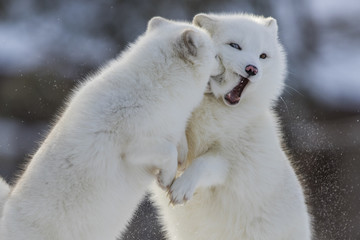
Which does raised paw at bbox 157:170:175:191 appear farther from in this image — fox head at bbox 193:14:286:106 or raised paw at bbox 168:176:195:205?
fox head at bbox 193:14:286:106

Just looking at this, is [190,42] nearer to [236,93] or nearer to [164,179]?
[236,93]

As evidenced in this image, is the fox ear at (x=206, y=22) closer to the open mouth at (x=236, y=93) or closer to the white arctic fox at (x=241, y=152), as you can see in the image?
the white arctic fox at (x=241, y=152)

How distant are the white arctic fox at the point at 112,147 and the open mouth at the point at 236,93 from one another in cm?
24

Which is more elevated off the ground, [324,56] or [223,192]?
[223,192]

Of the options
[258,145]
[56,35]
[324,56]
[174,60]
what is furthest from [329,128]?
[174,60]

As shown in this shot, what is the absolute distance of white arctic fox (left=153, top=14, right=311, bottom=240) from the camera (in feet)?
11.8

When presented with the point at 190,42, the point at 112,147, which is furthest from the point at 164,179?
the point at 190,42

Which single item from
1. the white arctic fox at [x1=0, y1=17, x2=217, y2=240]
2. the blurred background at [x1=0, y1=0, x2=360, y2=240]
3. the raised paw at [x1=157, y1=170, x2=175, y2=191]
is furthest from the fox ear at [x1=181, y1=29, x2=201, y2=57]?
the blurred background at [x1=0, y1=0, x2=360, y2=240]

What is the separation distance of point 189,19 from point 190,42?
7.60 m

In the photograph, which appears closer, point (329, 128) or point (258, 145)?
point (258, 145)

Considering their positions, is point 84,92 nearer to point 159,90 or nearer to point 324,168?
point 159,90

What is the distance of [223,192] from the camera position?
3.83 metres

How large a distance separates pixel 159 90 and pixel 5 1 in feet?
30.8

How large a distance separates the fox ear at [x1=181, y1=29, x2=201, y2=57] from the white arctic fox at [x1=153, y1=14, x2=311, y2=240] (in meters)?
0.25
